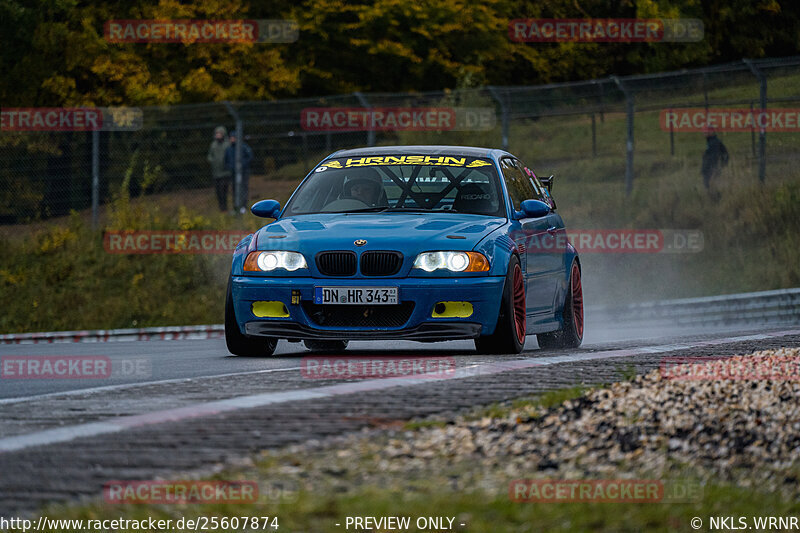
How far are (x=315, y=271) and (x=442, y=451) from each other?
17.1ft

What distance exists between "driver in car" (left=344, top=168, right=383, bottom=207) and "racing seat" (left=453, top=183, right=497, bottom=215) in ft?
2.15

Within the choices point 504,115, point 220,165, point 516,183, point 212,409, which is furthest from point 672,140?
point 212,409

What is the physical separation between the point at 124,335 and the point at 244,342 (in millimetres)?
12594

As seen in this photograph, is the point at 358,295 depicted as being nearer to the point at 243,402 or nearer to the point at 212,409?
the point at 243,402

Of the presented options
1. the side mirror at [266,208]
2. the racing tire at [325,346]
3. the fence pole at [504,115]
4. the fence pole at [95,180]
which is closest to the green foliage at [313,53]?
the fence pole at [504,115]

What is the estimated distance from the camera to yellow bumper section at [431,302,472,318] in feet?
35.3

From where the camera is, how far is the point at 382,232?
36.1 ft

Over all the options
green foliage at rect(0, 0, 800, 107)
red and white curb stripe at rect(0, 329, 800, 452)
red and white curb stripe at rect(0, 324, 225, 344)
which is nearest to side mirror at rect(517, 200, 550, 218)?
red and white curb stripe at rect(0, 329, 800, 452)

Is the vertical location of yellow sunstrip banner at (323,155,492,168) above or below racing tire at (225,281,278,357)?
above

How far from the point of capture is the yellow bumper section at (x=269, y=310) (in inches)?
431

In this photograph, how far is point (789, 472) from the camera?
5895 millimetres

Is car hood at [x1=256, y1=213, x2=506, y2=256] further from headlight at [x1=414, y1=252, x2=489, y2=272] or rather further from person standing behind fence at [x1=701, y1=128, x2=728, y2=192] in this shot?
person standing behind fence at [x1=701, y1=128, x2=728, y2=192]

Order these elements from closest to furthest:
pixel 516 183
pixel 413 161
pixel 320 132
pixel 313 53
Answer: pixel 413 161 < pixel 516 183 < pixel 320 132 < pixel 313 53

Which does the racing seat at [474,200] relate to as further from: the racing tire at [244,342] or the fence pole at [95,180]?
the fence pole at [95,180]
